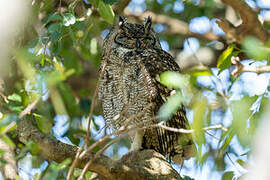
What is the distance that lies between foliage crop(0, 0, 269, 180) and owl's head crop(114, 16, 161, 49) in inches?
7.9

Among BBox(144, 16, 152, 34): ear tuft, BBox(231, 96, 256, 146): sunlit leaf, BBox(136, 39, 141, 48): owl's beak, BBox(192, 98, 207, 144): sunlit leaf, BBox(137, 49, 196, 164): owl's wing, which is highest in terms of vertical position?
BBox(192, 98, 207, 144): sunlit leaf

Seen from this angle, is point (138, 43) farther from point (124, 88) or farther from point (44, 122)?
point (44, 122)

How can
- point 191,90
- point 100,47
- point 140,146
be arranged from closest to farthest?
point 191,90 < point 140,146 < point 100,47

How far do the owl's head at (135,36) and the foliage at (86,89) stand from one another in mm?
200

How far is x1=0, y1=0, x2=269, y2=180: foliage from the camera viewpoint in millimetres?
1699

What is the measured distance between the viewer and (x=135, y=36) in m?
3.63

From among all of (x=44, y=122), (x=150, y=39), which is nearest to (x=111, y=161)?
(x=44, y=122)

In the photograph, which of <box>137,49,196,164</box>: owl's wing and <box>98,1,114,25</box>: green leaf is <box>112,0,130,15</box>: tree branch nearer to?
<box>137,49,196,164</box>: owl's wing

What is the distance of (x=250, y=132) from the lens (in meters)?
2.09

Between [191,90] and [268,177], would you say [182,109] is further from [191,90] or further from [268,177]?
[268,177]

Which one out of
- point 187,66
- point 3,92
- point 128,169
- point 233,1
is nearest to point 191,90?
point 128,169

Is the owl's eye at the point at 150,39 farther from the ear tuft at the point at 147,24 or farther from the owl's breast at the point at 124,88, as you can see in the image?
the owl's breast at the point at 124,88

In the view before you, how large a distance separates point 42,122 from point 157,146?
37.4 inches

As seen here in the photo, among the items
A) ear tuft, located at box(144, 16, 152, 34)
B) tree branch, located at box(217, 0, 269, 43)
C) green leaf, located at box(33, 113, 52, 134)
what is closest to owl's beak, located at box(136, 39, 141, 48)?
ear tuft, located at box(144, 16, 152, 34)
